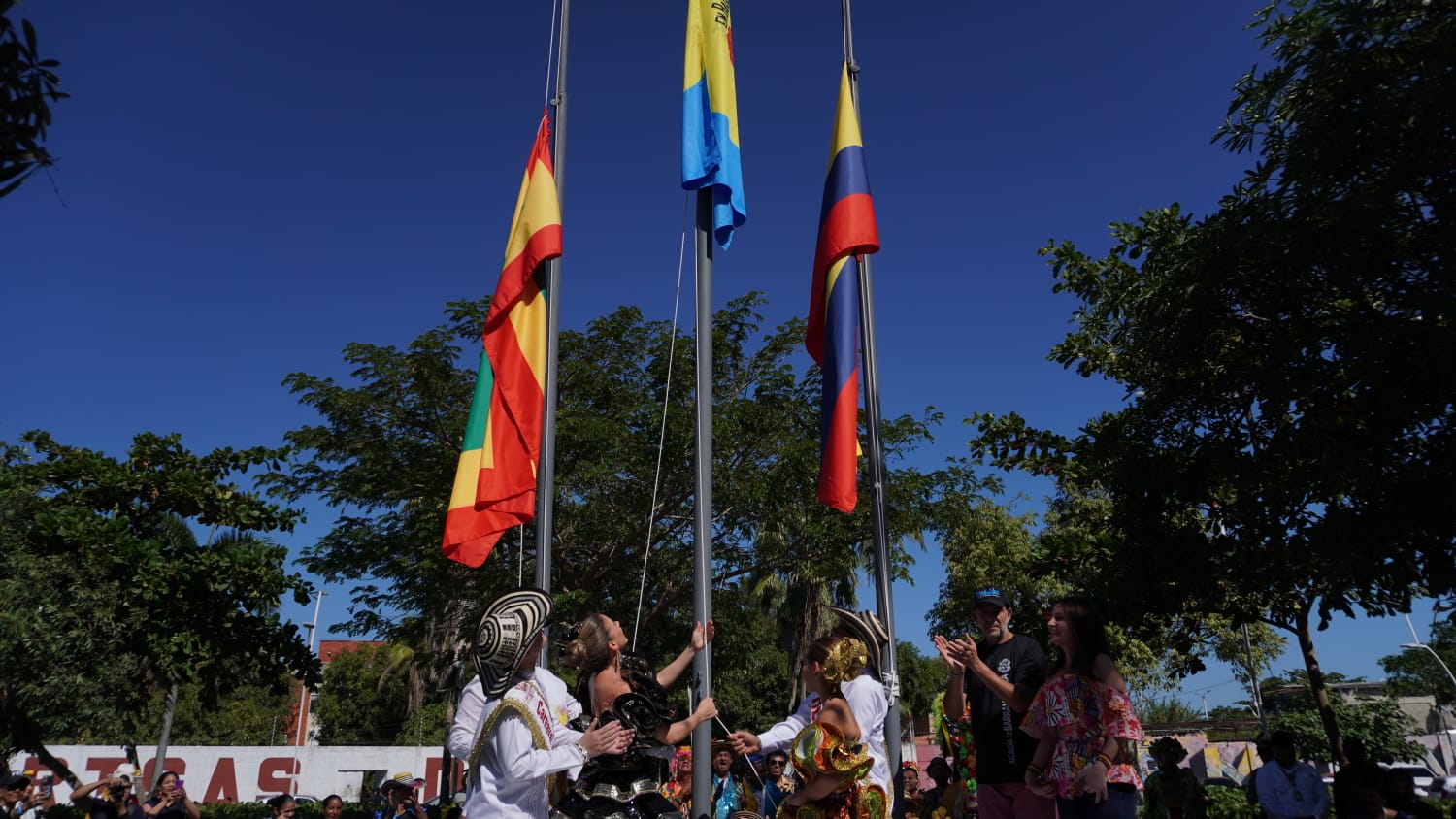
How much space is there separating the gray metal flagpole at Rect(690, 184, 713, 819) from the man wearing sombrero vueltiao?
4.30 ft

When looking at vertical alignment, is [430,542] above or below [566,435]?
below

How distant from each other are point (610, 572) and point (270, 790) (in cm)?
1578

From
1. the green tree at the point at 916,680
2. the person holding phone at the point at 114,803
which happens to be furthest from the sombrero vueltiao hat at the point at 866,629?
the green tree at the point at 916,680

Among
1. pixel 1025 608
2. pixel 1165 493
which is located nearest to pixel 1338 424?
pixel 1165 493

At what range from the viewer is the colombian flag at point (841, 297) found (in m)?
7.00

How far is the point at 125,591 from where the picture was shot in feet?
35.4

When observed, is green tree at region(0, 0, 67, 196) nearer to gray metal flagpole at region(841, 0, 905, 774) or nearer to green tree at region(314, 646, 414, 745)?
gray metal flagpole at region(841, 0, 905, 774)

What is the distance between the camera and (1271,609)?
10.8 metres

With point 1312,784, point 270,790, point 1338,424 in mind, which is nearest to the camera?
point 1338,424

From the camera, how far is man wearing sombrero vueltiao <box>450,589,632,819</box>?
12.7 ft

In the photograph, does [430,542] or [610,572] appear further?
[610,572]

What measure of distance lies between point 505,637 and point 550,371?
3.97 meters

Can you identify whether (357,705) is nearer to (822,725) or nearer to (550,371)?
(550,371)

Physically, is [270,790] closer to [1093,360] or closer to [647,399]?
[647,399]
